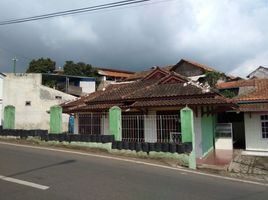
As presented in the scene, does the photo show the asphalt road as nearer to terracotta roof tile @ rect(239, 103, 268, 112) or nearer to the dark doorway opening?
terracotta roof tile @ rect(239, 103, 268, 112)

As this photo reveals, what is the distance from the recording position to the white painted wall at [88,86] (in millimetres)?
47000

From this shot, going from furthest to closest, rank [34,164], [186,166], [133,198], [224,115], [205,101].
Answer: [224,115] < [205,101] < [186,166] < [34,164] < [133,198]

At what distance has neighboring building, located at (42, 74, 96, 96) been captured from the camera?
4428 cm

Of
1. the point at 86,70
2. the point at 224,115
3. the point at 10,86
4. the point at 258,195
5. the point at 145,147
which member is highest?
the point at 86,70

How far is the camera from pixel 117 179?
28.9 ft

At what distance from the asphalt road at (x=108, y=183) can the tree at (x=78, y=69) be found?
4069 cm

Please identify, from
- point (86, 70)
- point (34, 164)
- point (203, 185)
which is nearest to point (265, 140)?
point (203, 185)

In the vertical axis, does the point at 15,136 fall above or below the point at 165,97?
below

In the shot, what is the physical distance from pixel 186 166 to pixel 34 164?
18.0 ft

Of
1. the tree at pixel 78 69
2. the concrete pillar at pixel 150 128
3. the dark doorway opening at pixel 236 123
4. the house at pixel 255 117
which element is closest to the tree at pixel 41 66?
the tree at pixel 78 69

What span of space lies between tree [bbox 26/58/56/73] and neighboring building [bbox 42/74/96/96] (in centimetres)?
765

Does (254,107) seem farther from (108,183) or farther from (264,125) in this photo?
(108,183)

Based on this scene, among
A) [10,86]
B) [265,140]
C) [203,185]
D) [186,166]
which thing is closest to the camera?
[203,185]

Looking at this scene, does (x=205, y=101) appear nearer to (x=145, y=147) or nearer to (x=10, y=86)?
(x=145, y=147)
